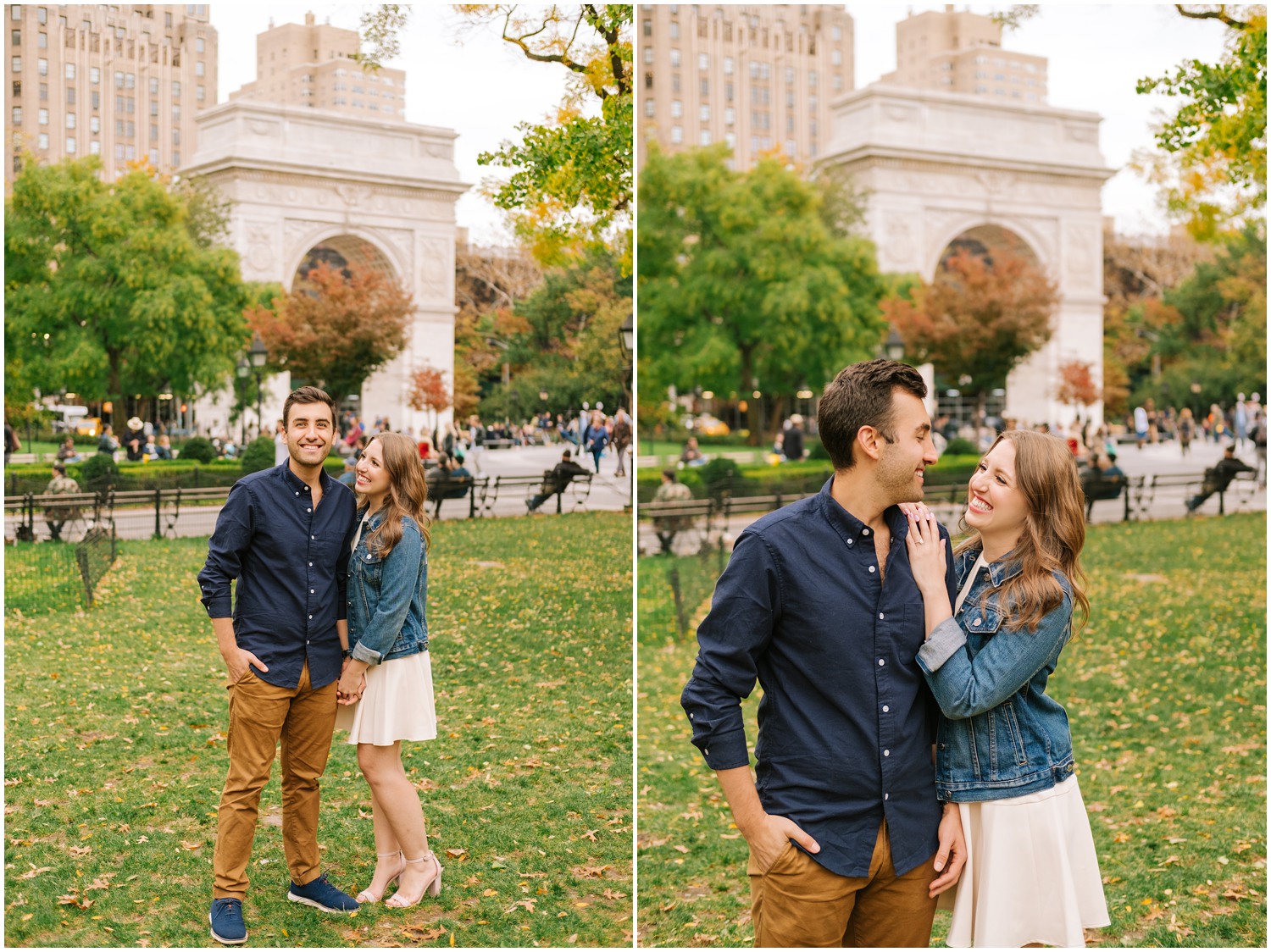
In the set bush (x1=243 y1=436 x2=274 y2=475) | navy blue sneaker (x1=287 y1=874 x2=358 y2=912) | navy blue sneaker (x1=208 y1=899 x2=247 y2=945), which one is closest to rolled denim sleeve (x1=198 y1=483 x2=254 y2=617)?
navy blue sneaker (x1=208 y1=899 x2=247 y2=945)

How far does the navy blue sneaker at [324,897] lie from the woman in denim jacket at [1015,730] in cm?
227

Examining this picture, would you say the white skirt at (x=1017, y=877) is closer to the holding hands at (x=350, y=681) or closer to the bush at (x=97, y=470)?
the holding hands at (x=350, y=681)

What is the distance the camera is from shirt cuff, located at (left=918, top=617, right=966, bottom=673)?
2.18 m

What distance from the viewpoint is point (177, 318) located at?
530 centimetres

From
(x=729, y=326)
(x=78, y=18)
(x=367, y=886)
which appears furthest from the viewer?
(x=729, y=326)

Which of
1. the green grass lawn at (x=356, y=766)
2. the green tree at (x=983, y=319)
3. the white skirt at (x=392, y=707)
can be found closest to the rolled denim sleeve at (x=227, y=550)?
the white skirt at (x=392, y=707)

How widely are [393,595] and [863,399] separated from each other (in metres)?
1.88

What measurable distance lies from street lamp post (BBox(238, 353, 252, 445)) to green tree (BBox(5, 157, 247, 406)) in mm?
55

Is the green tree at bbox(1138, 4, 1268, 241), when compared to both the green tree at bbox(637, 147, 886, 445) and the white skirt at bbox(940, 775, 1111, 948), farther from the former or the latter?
the green tree at bbox(637, 147, 886, 445)

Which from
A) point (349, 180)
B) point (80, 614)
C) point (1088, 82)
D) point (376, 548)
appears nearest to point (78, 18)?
point (349, 180)

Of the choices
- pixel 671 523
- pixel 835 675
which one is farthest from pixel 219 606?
pixel 671 523

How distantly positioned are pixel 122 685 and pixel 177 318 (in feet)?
5.25

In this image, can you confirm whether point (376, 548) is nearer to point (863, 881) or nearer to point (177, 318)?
point (863, 881)

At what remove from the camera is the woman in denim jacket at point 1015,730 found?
2242 mm
